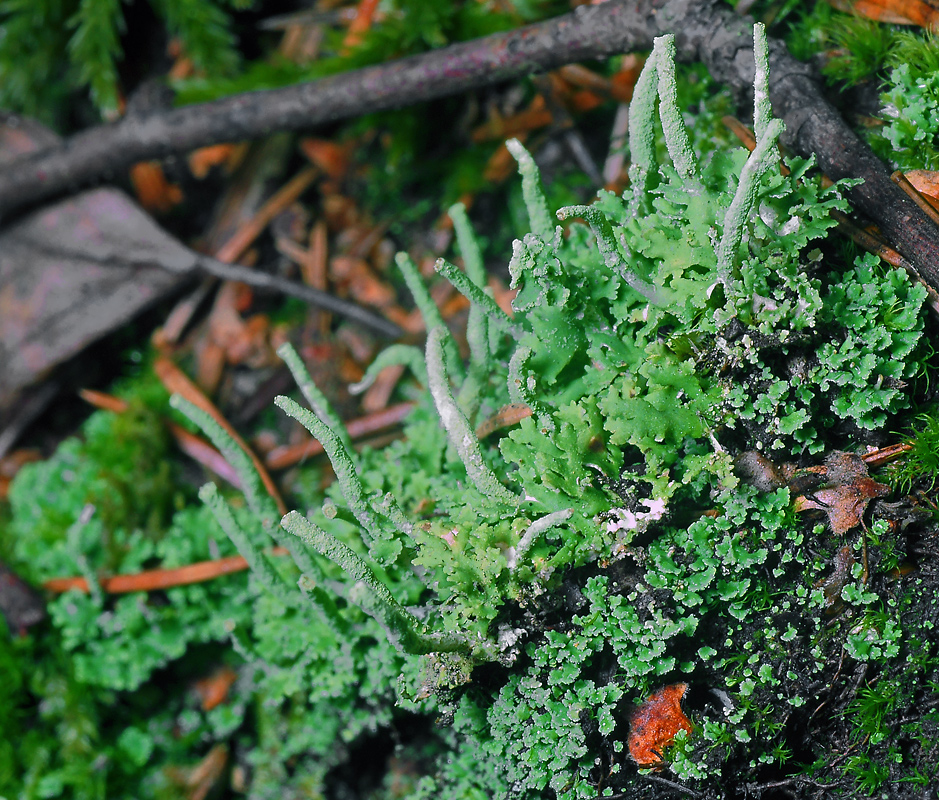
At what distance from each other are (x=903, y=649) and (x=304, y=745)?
1.80 meters

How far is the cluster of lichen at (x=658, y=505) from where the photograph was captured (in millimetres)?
1839

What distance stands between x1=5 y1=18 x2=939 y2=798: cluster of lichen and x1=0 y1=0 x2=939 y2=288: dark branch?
138mm

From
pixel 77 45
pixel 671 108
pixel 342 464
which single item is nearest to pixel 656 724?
pixel 342 464

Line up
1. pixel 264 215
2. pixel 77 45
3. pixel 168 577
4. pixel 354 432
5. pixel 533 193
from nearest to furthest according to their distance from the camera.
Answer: pixel 533 193, pixel 168 577, pixel 354 432, pixel 77 45, pixel 264 215

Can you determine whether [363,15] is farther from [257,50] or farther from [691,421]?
[691,421]

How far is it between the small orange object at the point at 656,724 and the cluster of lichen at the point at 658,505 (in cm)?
3

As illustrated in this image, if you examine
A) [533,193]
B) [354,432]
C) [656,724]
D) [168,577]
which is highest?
[533,193]

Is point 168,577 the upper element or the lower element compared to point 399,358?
lower

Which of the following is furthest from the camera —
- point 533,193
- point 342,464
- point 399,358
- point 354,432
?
point 354,432

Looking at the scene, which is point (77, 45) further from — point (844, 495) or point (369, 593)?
point (844, 495)

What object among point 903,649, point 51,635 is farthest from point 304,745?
point 903,649

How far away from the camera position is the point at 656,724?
1.88 metres

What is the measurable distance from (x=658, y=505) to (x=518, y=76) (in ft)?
5.34

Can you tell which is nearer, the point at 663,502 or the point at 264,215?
the point at 663,502
